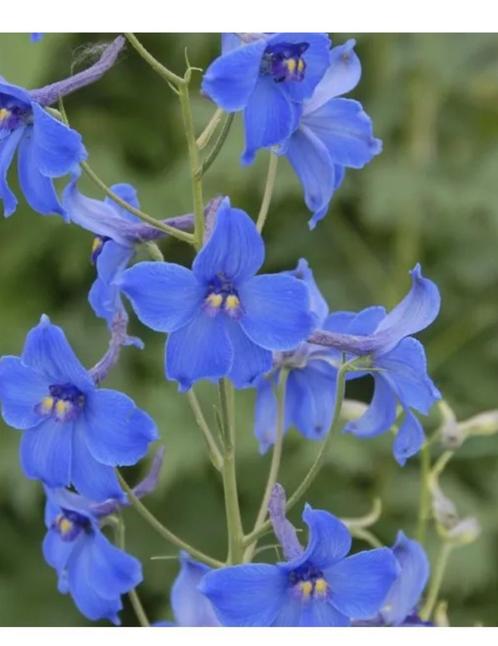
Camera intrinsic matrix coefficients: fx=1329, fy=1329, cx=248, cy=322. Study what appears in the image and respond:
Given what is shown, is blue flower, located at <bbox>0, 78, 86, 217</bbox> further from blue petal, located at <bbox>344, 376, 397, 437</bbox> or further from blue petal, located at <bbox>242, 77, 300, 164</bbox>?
blue petal, located at <bbox>344, 376, 397, 437</bbox>

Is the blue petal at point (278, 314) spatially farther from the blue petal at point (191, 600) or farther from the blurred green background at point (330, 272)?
the blurred green background at point (330, 272)

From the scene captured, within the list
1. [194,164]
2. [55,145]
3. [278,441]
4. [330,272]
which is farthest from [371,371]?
[330,272]

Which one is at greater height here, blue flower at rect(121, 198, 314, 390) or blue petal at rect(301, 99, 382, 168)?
blue petal at rect(301, 99, 382, 168)

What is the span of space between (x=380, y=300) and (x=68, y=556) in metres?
1.54

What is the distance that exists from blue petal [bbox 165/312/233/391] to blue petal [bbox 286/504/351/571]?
138mm

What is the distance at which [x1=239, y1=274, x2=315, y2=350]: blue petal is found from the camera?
1086mm

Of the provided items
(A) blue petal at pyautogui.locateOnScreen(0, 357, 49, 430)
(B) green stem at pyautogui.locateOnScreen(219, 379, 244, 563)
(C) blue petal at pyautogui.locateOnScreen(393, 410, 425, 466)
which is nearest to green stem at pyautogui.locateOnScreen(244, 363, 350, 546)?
(B) green stem at pyautogui.locateOnScreen(219, 379, 244, 563)

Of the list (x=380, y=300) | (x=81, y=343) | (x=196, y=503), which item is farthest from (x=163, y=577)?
(x=380, y=300)

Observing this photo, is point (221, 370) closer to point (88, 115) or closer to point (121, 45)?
point (121, 45)

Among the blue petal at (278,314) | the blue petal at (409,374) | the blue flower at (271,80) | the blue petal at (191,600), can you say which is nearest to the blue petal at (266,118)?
the blue flower at (271,80)

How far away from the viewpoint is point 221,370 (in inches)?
43.3

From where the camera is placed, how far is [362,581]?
114cm

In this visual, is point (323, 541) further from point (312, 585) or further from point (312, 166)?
point (312, 166)

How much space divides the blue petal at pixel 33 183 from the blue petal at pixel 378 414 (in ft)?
1.15
